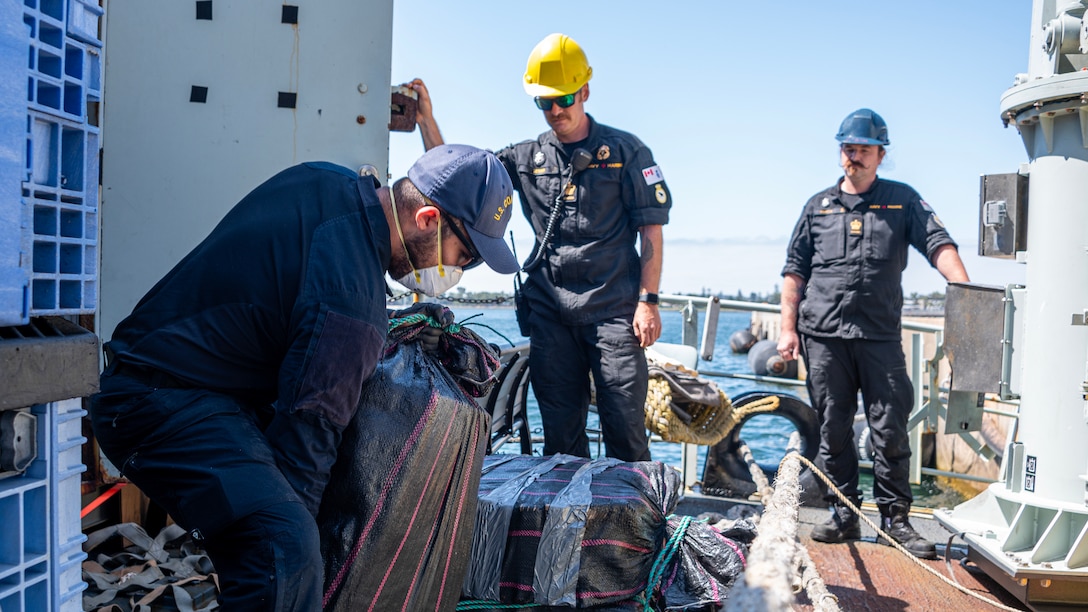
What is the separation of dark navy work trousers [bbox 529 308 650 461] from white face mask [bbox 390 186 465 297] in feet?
5.34

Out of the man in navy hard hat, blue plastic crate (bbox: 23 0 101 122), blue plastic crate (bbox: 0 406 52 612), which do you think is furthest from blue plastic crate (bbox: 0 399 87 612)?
the man in navy hard hat

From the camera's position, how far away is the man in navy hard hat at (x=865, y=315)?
4277 millimetres

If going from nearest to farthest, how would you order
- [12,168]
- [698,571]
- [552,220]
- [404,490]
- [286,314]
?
[12,168] < [286,314] < [404,490] < [698,571] < [552,220]

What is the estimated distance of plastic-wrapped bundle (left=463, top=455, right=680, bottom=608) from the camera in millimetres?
2762

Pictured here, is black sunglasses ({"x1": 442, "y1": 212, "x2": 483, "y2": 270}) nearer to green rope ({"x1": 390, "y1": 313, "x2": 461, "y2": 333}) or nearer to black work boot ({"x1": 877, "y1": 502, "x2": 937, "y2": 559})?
green rope ({"x1": 390, "y1": 313, "x2": 461, "y2": 333})

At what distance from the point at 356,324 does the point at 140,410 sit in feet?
1.82

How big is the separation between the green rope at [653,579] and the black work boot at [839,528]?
166 centimetres

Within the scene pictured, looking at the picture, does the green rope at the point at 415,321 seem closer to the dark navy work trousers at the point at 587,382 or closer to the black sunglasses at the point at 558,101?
the dark navy work trousers at the point at 587,382

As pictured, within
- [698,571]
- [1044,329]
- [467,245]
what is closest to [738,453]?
[1044,329]

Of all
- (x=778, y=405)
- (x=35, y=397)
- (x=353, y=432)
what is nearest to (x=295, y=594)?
(x=353, y=432)

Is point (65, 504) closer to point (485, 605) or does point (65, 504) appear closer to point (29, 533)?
point (29, 533)

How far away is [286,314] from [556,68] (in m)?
2.38

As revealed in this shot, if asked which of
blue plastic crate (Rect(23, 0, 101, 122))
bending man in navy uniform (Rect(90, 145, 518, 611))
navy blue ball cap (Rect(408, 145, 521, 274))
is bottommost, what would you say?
bending man in navy uniform (Rect(90, 145, 518, 611))

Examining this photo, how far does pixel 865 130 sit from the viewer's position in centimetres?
439
